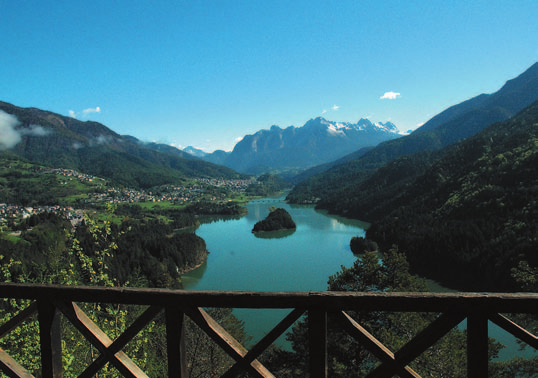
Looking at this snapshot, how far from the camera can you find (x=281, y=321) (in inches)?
72.6

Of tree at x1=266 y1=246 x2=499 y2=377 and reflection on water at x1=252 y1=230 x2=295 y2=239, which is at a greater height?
tree at x1=266 y1=246 x2=499 y2=377

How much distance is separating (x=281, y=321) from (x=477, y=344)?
3.45ft

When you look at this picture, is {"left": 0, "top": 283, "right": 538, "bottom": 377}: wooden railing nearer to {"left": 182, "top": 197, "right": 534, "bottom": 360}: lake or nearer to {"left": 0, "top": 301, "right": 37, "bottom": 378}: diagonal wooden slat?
{"left": 0, "top": 301, "right": 37, "bottom": 378}: diagonal wooden slat

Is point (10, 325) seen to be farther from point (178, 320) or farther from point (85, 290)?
point (178, 320)

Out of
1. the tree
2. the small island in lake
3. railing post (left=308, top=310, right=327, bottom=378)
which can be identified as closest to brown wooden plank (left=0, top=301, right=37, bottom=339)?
railing post (left=308, top=310, right=327, bottom=378)

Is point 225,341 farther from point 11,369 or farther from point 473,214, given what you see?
point 473,214

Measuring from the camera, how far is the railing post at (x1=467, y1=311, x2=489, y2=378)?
1.68m

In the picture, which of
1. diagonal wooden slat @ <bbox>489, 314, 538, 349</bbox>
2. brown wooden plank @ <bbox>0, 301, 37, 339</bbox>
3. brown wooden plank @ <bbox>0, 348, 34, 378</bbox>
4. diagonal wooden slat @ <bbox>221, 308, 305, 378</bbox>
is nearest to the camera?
diagonal wooden slat @ <bbox>489, 314, 538, 349</bbox>

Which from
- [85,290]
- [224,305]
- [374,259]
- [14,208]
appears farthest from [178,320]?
[14,208]

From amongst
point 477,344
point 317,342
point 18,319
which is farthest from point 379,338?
point 18,319

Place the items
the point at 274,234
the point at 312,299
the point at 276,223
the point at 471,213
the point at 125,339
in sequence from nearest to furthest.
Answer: the point at 312,299, the point at 125,339, the point at 471,213, the point at 274,234, the point at 276,223

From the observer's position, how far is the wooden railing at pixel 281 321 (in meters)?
1.67

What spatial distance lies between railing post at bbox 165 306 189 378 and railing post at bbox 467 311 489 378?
5.29ft

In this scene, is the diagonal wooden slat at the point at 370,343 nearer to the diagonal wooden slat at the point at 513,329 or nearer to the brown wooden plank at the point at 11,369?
the diagonal wooden slat at the point at 513,329
